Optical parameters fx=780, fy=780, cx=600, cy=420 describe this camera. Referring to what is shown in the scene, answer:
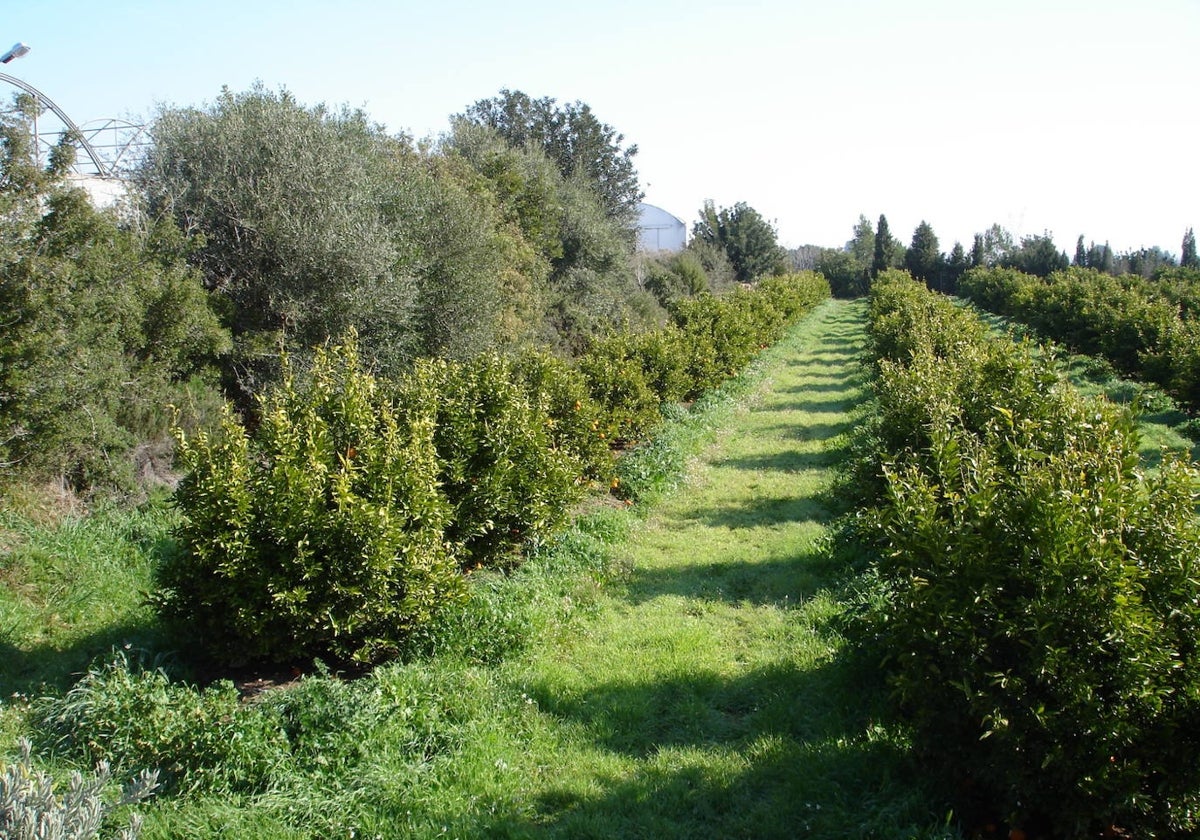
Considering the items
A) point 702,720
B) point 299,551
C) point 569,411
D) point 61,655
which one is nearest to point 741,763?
point 702,720

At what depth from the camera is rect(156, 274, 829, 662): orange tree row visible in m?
4.49

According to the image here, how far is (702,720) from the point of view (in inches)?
173

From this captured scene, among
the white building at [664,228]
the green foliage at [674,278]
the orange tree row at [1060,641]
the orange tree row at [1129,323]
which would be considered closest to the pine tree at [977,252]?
the white building at [664,228]

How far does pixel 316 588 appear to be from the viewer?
4.59 meters

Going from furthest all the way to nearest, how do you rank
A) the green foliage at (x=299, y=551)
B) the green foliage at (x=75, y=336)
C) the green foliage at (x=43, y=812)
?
1. the green foliage at (x=75, y=336)
2. the green foliage at (x=299, y=551)
3. the green foliage at (x=43, y=812)

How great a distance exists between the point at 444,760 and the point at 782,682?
6.74 feet

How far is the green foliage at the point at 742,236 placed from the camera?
160 feet

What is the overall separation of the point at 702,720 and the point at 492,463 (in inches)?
109

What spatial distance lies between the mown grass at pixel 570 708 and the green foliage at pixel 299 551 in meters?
0.36

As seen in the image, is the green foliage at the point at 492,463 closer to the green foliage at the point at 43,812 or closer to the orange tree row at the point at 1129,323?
the green foliage at the point at 43,812

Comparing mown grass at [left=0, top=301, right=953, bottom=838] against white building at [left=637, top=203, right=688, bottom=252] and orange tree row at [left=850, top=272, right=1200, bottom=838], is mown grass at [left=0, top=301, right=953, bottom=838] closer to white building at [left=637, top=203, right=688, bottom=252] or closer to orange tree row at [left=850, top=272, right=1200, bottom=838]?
orange tree row at [left=850, top=272, right=1200, bottom=838]

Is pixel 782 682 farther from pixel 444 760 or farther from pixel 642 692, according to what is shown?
pixel 444 760

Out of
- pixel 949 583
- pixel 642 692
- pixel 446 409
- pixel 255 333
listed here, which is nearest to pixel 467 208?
pixel 255 333

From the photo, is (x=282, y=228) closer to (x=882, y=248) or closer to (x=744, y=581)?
(x=744, y=581)
